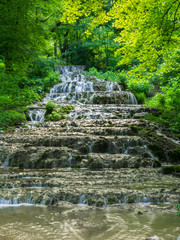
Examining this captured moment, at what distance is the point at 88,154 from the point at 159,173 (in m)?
2.21

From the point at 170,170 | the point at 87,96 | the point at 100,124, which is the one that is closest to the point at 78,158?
the point at 170,170

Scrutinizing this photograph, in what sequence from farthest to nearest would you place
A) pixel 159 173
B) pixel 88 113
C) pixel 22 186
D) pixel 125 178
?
pixel 88 113, pixel 159 173, pixel 125 178, pixel 22 186

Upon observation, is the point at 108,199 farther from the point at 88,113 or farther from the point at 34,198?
the point at 88,113

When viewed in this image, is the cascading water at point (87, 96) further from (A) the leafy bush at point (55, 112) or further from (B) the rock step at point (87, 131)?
(B) the rock step at point (87, 131)

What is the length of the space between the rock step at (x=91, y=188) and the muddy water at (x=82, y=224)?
1.01ft

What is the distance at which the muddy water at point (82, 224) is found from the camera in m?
2.23

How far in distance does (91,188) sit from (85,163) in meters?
2.15

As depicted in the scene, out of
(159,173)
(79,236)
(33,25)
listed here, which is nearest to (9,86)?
(33,25)

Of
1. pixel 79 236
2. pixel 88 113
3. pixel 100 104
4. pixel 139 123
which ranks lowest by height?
pixel 79 236

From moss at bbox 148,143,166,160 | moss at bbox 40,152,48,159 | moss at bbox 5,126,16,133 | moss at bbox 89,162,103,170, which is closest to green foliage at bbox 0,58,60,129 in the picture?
moss at bbox 5,126,16,133

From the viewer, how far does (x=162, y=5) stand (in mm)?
6441

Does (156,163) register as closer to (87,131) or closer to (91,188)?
(87,131)

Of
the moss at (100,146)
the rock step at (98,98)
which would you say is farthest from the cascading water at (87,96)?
the moss at (100,146)

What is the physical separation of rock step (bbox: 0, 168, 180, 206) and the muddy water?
1.01 ft
